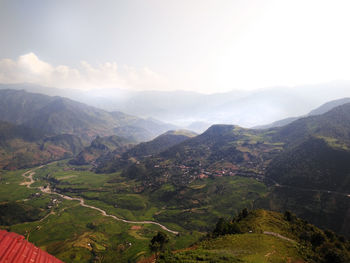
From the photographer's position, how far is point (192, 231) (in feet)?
600

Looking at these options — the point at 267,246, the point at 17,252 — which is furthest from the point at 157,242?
the point at 17,252

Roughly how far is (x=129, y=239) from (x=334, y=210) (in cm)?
16882

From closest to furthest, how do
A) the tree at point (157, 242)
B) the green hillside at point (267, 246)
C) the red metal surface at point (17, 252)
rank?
the red metal surface at point (17, 252)
the green hillside at point (267, 246)
the tree at point (157, 242)

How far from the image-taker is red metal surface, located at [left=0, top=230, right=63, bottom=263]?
26.6 meters

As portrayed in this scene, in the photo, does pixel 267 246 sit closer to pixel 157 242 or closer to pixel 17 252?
pixel 157 242

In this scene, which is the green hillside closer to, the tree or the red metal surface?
the tree

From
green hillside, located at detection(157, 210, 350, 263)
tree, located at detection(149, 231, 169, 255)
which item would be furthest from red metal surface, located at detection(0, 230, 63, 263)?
tree, located at detection(149, 231, 169, 255)

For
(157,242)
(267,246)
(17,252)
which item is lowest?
(157,242)

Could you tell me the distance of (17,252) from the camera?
27859 mm

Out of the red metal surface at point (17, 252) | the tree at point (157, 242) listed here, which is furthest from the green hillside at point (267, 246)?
the red metal surface at point (17, 252)

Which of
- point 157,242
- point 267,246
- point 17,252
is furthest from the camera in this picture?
point 157,242

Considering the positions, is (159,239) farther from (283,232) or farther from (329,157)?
(329,157)

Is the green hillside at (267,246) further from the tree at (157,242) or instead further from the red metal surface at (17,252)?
the red metal surface at (17,252)

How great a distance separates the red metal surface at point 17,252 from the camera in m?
26.6
